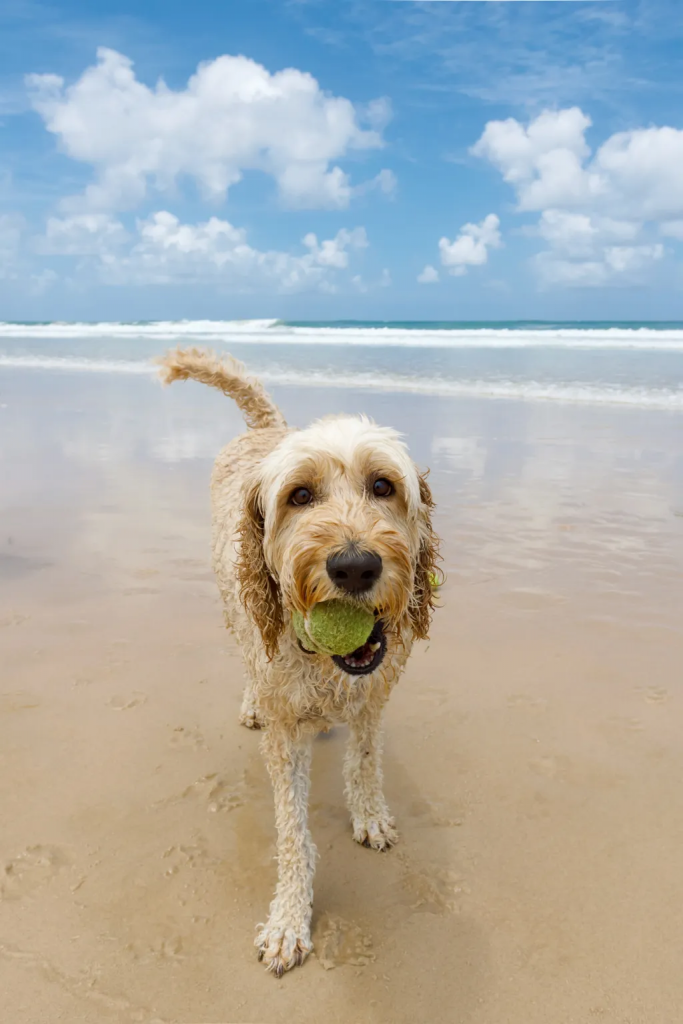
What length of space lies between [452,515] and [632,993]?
493cm

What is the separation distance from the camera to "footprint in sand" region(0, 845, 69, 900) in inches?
112

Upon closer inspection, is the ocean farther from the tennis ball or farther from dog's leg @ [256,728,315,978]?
the tennis ball

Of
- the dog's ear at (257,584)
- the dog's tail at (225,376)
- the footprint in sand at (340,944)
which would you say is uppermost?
the dog's tail at (225,376)

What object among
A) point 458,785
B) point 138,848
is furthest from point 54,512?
point 458,785

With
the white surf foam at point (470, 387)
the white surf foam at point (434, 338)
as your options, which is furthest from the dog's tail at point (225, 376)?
the white surf foam at point (434, 338)

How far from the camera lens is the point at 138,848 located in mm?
3131

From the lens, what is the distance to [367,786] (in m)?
3.34

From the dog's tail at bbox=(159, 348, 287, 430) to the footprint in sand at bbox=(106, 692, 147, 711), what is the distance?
190cm

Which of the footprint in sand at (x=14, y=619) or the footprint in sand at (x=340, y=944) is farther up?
the footprint in sand at (x=14, y=619)

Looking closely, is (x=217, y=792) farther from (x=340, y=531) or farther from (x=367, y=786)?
(x=340, y=531)

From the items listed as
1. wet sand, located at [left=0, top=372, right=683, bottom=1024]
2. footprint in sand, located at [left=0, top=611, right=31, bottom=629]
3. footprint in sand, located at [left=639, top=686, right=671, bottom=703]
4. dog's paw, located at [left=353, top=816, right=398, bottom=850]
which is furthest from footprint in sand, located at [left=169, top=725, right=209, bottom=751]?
footprint in sand, located at [left=639, top=686, right=671, bottom=703]

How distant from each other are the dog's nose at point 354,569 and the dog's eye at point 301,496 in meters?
0.41

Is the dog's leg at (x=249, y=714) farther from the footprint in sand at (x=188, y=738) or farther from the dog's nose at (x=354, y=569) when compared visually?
the dog's nose at (x=354, y=569)

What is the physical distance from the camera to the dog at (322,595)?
2447 mm
